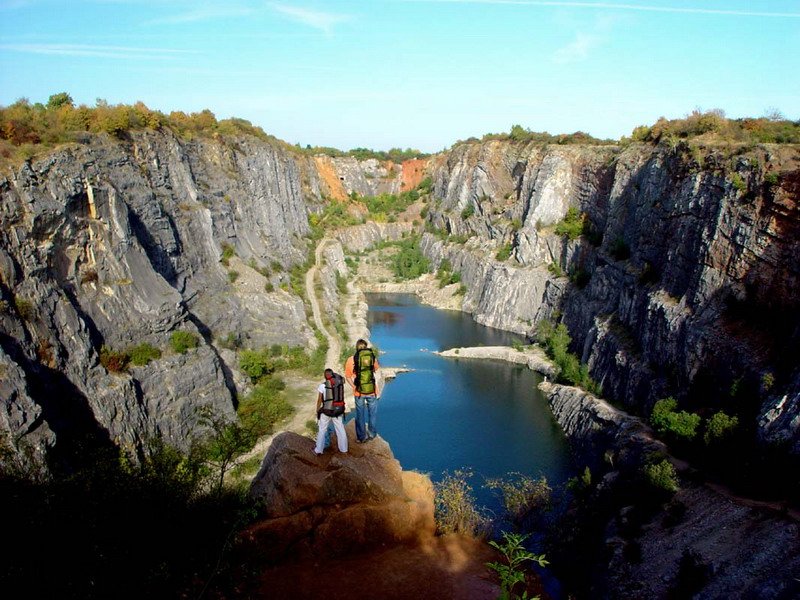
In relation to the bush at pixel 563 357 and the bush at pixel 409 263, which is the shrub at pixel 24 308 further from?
the bush at pixel 409 263

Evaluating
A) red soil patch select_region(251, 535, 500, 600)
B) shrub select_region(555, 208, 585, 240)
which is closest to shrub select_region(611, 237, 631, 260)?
shrub select_region(555, 208, 585, 240)

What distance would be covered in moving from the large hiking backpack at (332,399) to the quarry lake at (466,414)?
48.2ft

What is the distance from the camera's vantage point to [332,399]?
40.8ft

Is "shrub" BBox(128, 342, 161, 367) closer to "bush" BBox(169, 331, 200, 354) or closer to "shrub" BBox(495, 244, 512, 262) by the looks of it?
"bush" BBox(169, 331, 200, 354)

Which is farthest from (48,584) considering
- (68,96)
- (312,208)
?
(312,208)

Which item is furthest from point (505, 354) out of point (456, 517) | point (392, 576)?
point (392, 576)

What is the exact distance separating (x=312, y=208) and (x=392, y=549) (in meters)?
69.1

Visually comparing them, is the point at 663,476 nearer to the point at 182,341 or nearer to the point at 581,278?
the point at 182,341

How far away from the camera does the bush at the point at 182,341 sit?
2823 centimetres

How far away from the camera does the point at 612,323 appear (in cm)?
3791

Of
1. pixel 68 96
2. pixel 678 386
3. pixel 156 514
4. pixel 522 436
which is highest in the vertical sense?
A: pixel 68 96

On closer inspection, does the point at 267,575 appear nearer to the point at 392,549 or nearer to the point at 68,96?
the point at 392,549

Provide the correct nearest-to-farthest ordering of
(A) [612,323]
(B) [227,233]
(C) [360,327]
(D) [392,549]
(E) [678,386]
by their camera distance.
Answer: (D) [392,549]
(E) [678,386]
(A) [612,323]
(B) [227,233]
(C) [360,327]

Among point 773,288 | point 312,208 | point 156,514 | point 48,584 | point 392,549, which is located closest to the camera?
point 48,584
